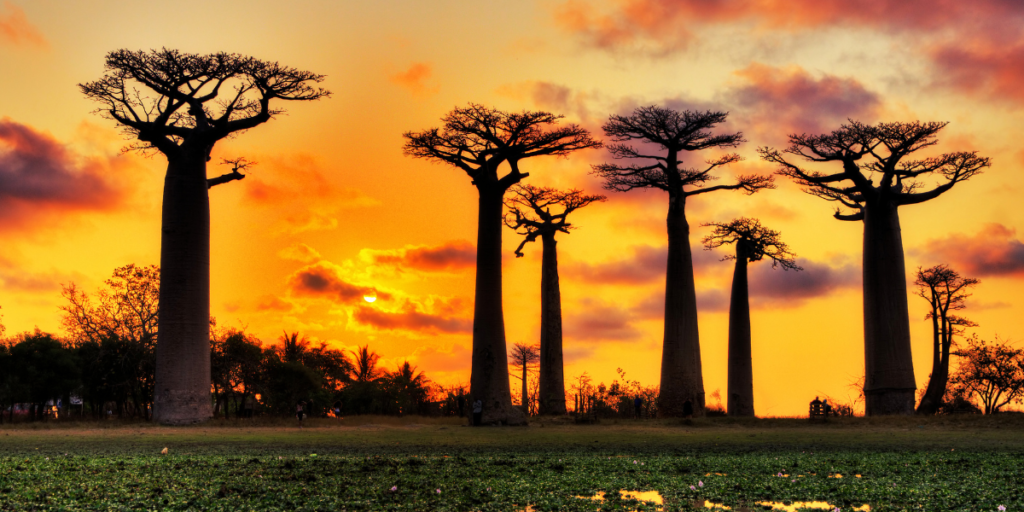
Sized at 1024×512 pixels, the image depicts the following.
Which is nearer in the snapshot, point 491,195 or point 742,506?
point 742,506

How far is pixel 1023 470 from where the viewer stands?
11.6 m

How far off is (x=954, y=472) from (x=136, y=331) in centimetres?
3747

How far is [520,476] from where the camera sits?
10523mm

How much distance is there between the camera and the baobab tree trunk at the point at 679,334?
3500 centimetres

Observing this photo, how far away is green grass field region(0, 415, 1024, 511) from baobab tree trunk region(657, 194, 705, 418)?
1664 cm

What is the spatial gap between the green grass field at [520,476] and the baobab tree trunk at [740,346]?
20390 millimetres

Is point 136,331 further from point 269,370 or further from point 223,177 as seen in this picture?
point 223,177

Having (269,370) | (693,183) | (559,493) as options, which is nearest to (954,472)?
(559,493)

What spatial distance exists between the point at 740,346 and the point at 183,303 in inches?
948

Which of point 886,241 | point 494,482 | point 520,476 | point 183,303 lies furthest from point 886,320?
point 494,482

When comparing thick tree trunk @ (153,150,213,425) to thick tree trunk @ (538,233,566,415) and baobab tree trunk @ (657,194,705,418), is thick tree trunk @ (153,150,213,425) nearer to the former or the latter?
thick tree trunk @ (538,233,566,415)

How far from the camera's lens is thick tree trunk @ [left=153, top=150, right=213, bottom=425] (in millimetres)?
29031

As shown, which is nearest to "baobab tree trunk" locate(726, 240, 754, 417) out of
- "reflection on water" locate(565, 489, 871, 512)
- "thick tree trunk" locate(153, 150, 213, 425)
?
"thick tree trunk" locate(153, 150, 213, 425)

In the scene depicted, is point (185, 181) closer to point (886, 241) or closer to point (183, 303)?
point (183, 303)
